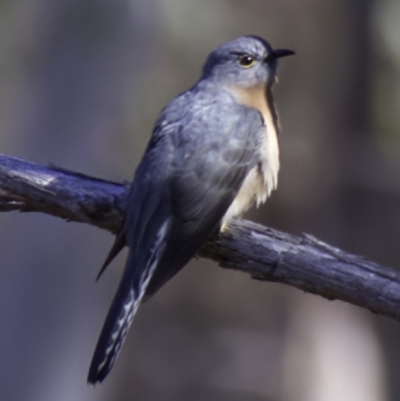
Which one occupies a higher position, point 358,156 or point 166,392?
point 358,156

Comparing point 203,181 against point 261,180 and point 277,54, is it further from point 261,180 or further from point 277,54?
point 277,54

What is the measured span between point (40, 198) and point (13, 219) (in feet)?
11.7

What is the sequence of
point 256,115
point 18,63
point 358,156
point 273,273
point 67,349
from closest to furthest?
point 273,273 → point 256,115 → point 67,349 → point 18,63 → point 358,156

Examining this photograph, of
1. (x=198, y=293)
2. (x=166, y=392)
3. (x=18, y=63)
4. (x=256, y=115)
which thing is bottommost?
(x=166, y=392)

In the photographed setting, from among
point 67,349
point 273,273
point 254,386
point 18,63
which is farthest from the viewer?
point 254,386

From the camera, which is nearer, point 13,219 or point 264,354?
point 13,219

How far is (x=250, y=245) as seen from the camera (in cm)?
489

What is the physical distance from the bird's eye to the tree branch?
1.13 metres

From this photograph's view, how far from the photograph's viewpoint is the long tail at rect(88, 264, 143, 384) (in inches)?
182

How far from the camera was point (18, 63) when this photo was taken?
9578 millimetres

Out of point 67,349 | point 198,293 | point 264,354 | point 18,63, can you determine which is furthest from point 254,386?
point 18,63

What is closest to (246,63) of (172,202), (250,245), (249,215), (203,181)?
(203,181)

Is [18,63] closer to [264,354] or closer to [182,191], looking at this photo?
[264,354]

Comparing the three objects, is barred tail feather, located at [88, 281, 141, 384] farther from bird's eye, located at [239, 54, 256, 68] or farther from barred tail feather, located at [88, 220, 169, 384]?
bird's eye, located at [239, 54, 256, 68]
